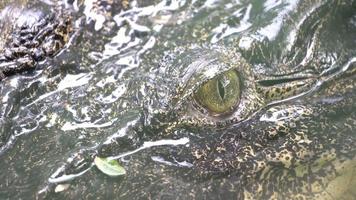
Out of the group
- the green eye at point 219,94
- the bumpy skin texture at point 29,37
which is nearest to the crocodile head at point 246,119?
the green eye at point 219,94

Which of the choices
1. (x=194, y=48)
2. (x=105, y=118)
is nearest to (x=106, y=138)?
(x=105, y=118)

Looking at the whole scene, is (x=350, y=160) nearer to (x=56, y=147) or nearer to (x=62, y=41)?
(x=56, y=147)

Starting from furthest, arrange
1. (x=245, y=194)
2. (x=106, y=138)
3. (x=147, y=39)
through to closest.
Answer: (x=147, y=39), (x=106, y=138), (x=245, y=194)

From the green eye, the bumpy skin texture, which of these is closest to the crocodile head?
the green eye

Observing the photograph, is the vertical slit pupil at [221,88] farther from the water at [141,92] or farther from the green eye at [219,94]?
the water at [141,92]

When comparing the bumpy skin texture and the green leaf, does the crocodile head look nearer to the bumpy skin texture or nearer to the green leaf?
the green leaf

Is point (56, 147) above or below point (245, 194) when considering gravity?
above

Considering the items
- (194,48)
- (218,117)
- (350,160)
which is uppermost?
(194,48)
